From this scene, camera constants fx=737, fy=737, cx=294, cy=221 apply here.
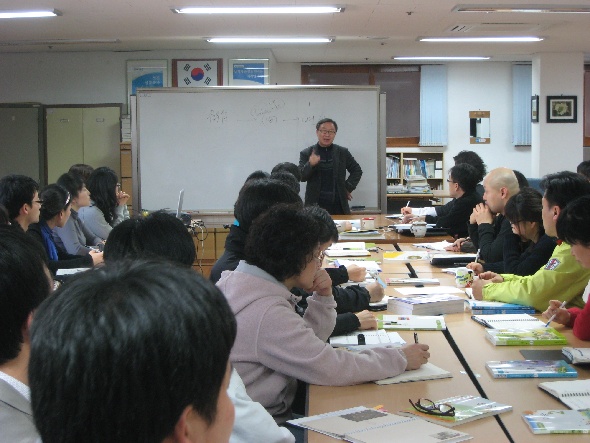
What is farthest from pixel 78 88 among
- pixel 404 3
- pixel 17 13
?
pixel 404 3

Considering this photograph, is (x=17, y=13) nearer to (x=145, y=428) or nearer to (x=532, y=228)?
(x=532, y=228)

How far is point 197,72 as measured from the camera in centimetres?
986

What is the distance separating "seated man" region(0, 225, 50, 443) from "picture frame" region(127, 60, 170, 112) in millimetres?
8691

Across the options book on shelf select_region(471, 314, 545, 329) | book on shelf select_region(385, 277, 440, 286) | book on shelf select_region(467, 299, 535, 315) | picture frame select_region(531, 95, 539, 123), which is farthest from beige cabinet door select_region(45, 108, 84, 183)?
book on shelf select_region(471, 314, 545, 329)

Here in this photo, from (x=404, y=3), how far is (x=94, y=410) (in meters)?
6.90

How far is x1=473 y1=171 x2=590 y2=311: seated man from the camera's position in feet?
9.95

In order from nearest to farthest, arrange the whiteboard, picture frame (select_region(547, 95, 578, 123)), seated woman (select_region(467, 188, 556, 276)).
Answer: seated woman (select_region(467, 188, 556, 276)) → the whiteboard → picture frame (select_region(547, 95, 578, 123))

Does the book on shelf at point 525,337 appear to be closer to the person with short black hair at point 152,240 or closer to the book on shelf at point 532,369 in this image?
the book on shelf at point 532,369

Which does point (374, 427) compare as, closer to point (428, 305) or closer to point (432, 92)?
point (428, 305)

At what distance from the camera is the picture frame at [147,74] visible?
388 inches

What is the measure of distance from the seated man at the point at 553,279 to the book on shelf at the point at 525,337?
40cm

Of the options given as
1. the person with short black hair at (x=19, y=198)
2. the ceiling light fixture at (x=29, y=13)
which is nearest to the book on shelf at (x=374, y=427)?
the person with short black hair at (x=19, y=198)

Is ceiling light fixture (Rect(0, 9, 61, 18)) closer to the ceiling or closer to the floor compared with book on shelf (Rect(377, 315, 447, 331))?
closer to the ceiling

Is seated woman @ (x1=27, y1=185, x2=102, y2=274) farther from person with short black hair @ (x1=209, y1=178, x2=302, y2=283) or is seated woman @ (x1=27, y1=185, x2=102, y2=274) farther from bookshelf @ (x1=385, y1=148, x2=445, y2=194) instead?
bookshelf @ (x1=385, y1=148, x2=445, y2=194)
